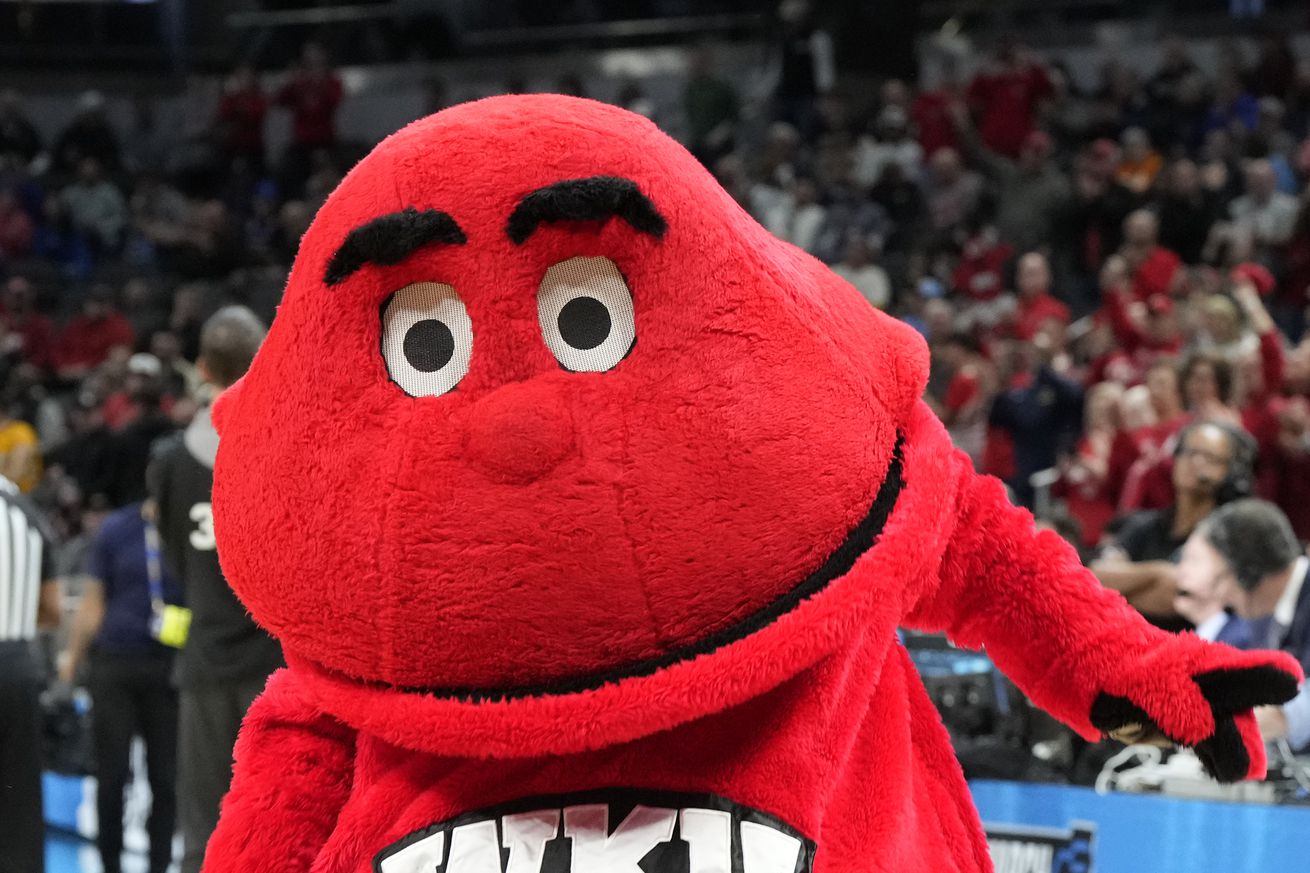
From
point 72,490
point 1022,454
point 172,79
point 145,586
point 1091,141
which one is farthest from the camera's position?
point 172,79

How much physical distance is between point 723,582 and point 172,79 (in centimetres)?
1563

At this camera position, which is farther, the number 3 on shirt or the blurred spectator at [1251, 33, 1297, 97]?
the blurred spectator at [1251, 33, 1297, 97]

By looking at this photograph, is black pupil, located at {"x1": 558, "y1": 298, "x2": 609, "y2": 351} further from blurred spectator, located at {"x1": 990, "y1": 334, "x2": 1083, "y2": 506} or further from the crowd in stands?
blurred spectator, located at {"x1": 990, "y1": 334, "x2": 1083, "y2": 506}

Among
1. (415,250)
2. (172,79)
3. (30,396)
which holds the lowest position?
(415,250)

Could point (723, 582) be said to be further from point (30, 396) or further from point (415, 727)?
point (30, 396)

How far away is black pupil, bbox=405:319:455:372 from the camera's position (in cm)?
155

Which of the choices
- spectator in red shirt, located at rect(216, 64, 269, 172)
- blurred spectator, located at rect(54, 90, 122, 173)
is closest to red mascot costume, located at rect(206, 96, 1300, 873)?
spectator in red shirt, located at rect(216, 64, 269, 172)

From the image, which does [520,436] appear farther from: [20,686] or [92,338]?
[92,338]

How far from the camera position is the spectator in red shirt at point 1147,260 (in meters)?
8.78

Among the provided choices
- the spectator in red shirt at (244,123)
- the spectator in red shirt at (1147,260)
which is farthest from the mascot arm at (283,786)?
the spectator in red shirt at (244,123)

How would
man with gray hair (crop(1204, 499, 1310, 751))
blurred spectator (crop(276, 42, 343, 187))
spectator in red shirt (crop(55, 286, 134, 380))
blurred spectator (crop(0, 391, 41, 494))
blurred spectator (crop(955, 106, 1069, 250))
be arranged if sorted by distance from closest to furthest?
man with gray hair (crop(1204, 499, 1310, 751))
blurred spectator (crop(0, 391, 41, 494))
blurred spectator (crop(955, 106, 1069, 250))
spectator in red shirt (crop(55, 286, 134, 380))
blurred spectator (crop(276, 42, 343, 187))

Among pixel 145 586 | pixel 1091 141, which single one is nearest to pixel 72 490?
pixel 145 586

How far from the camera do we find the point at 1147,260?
8875 millimetres

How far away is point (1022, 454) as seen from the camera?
7.66 meters
